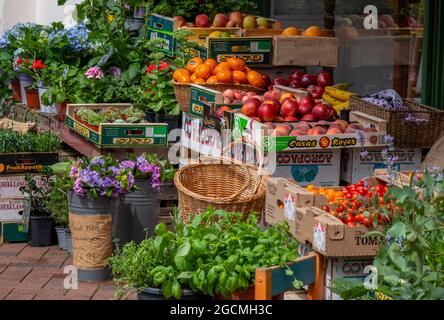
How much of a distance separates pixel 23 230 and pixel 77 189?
157cm

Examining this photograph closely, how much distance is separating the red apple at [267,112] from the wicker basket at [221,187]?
2.01 ft

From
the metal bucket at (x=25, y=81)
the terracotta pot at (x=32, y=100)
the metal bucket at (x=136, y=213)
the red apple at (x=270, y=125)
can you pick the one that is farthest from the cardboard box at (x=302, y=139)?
the metal bucket at (x=25, y=81)

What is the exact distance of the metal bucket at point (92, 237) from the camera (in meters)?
7.69

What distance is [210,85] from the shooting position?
9.16m

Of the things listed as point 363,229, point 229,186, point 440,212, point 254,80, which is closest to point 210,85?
point 254,80

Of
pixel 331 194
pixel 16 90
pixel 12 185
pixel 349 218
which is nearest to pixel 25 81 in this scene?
pixel 16 90

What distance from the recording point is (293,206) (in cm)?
609

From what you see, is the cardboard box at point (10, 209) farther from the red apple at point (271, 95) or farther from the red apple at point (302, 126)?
the red apple at point (302, 126)

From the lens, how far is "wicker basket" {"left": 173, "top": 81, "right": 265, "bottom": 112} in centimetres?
916

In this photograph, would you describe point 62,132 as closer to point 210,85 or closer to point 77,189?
point 210,85

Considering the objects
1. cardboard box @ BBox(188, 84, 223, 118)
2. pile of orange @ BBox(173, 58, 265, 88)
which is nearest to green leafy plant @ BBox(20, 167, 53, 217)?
cardboard box @ BBox(188, 84, 223, 118)

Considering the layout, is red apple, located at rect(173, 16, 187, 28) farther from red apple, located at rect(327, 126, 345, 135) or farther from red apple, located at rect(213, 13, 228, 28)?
red apple, located at rect(327, 126, 345, 135)
